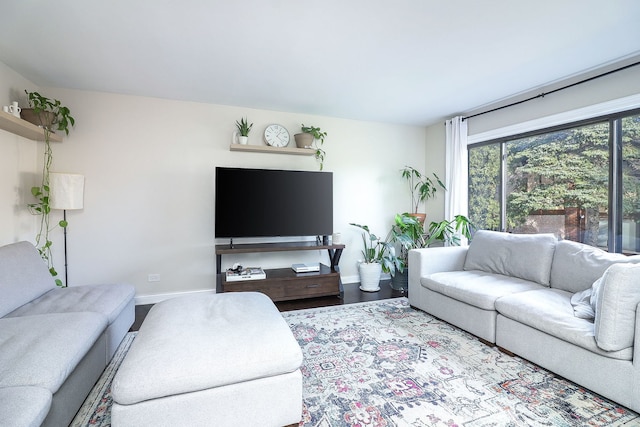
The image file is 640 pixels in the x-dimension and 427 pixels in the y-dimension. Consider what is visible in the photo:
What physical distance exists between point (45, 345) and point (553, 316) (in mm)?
2804

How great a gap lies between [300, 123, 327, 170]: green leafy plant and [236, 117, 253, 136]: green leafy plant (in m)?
0.66

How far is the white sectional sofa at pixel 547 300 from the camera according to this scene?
5.33ft

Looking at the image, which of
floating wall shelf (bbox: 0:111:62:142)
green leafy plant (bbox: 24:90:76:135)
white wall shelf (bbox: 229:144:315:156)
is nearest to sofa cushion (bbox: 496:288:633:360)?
white wall shelf (bbox: 229:144:315:156)

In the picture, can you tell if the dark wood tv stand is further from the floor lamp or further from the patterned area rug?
the floor lamp

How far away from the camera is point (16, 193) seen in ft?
9.02

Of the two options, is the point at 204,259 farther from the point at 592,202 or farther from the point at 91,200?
the point at 592,202

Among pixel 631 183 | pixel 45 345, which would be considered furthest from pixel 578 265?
pixel 45 345

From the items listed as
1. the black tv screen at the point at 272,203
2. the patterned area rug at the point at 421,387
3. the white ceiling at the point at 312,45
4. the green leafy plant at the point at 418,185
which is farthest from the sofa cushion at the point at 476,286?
the white ceiling at the point at 312,45

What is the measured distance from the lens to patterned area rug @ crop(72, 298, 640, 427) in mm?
1537

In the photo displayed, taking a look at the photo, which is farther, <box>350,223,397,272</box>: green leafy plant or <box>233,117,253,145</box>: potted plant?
<box>350,223,397,272</box>: green leafy plant

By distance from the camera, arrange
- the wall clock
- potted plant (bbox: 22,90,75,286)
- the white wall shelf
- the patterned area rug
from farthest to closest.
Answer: the wall clock → the white wall shelf → potted plant (bbox: 22,90,75,286) → the patterned area rug

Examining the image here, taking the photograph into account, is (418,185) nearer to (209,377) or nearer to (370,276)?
(370,276)

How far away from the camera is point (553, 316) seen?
1904mm

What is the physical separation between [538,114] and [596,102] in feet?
1.61
